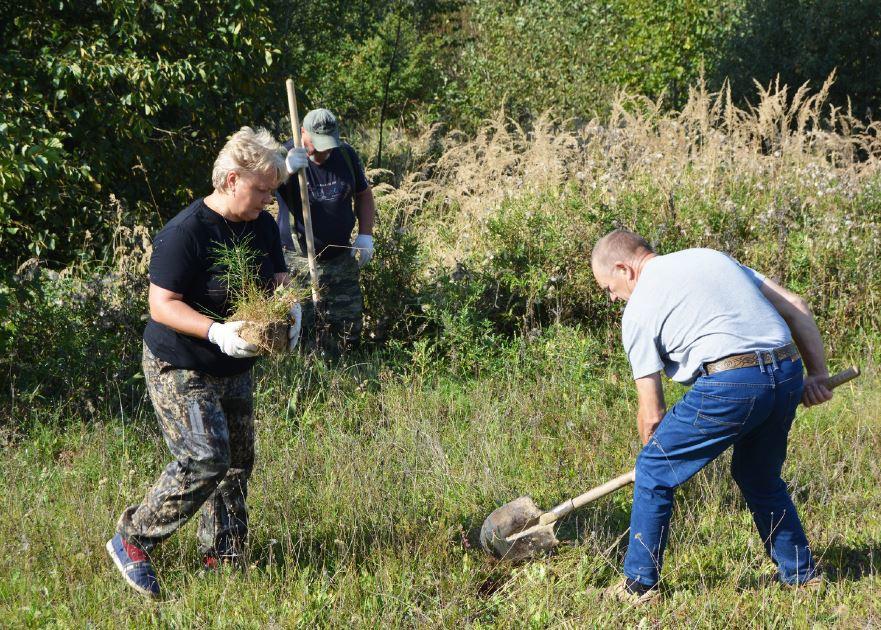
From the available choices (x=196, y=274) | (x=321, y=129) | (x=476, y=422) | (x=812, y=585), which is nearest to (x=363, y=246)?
(x=321, y=129)

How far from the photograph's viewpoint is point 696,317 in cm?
328

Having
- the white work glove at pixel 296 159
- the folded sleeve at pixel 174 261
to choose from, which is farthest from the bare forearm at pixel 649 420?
the white work glove at pixel 296 159

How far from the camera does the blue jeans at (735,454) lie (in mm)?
3230

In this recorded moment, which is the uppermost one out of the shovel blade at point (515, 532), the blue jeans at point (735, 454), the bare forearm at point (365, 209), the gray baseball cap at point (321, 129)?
the gray baseball cap at point (321, 129)

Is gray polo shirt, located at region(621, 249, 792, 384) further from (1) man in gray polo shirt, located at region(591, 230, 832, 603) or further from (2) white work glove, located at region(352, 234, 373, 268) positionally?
(2) white work glove, located at region(352, 234, 373, 268)

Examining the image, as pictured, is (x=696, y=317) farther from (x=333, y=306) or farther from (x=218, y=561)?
(x=333, y=306)

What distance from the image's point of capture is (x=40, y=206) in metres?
6.27

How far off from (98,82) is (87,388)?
8.84 ft

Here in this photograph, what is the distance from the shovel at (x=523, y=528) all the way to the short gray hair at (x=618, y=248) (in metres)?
1.00

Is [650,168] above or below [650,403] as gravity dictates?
above

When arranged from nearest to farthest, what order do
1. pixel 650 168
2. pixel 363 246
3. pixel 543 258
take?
pixel 363 246
pixel 543 258
pixel 650 168

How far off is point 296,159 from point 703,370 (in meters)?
3.08

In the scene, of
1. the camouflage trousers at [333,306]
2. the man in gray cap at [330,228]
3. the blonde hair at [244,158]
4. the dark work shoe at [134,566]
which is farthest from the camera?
the camouflage trousers at [333,306]

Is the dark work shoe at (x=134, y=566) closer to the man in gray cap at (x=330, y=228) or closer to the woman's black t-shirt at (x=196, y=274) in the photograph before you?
the woman's black t-shirt at (x=196, y=274)
